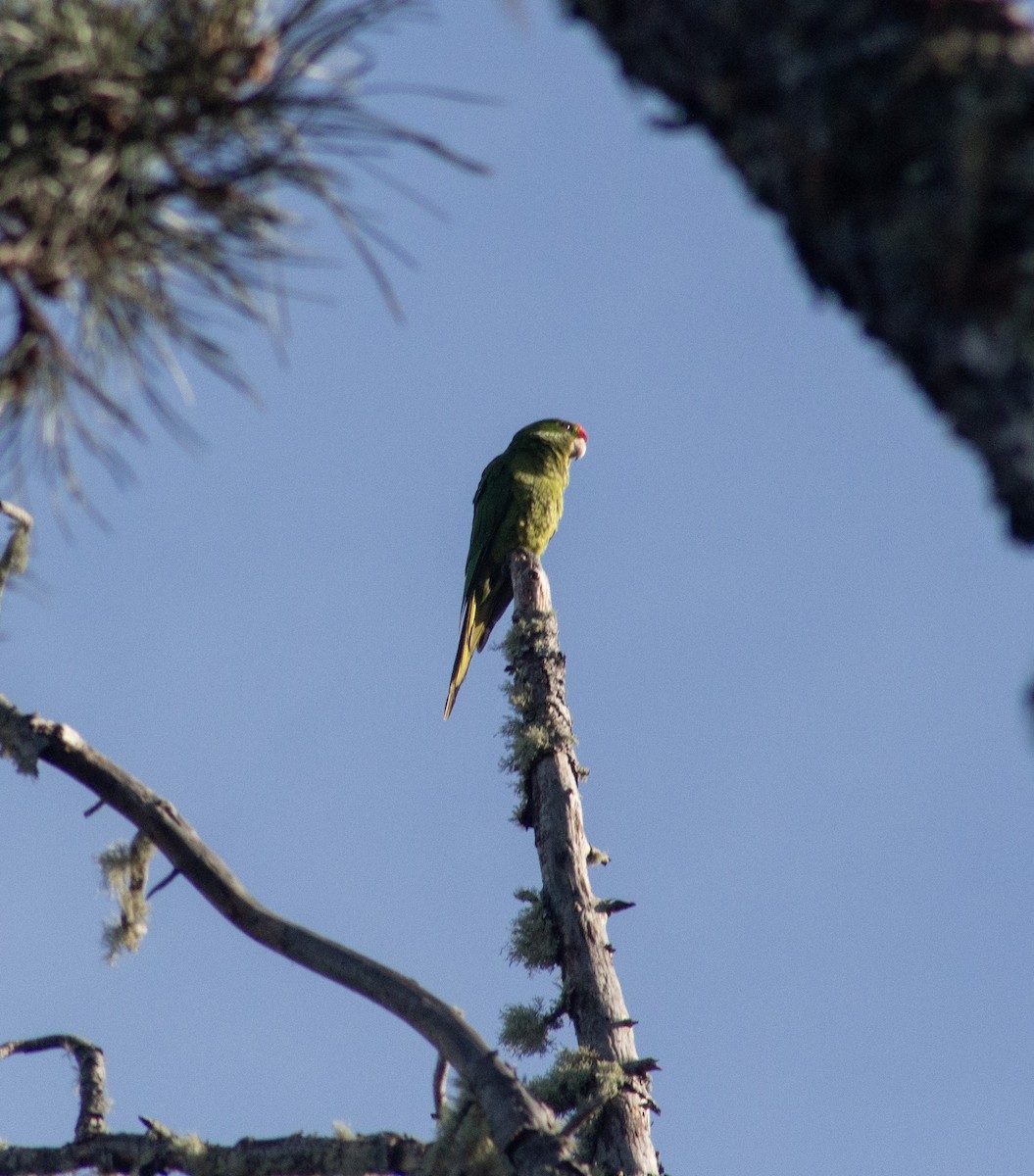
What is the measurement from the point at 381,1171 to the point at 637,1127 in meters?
1.10

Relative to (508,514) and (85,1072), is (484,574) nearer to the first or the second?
(508,514)

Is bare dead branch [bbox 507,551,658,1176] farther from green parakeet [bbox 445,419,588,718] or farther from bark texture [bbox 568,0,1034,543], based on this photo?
bark texture [bbox 568,0,1034,543]

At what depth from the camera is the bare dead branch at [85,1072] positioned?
3.94 meters

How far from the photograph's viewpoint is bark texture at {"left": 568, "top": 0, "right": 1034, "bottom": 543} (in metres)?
1.30

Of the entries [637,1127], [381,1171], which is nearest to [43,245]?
[381,1171]

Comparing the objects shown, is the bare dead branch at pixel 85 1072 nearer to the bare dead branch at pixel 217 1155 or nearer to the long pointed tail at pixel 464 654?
the bare dead branch at pixel 217 1155

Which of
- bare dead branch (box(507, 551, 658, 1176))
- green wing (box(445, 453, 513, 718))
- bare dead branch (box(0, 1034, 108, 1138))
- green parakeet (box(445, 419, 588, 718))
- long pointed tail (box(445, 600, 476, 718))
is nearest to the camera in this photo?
bare dead branch (box(0, 1034, 108, 1138))

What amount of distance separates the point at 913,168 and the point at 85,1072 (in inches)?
152

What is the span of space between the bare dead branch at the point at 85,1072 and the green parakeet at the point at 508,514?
3405 mm

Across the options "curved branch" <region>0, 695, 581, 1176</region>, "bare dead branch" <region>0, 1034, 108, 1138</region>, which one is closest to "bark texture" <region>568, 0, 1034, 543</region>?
"curved branch" <region>0, 695, 581, 1176</region>

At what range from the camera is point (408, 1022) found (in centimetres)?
292

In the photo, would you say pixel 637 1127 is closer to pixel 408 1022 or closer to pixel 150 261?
pixel 408 1022

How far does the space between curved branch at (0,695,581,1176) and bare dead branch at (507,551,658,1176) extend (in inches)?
61.4

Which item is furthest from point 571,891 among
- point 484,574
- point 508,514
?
point 508,514
